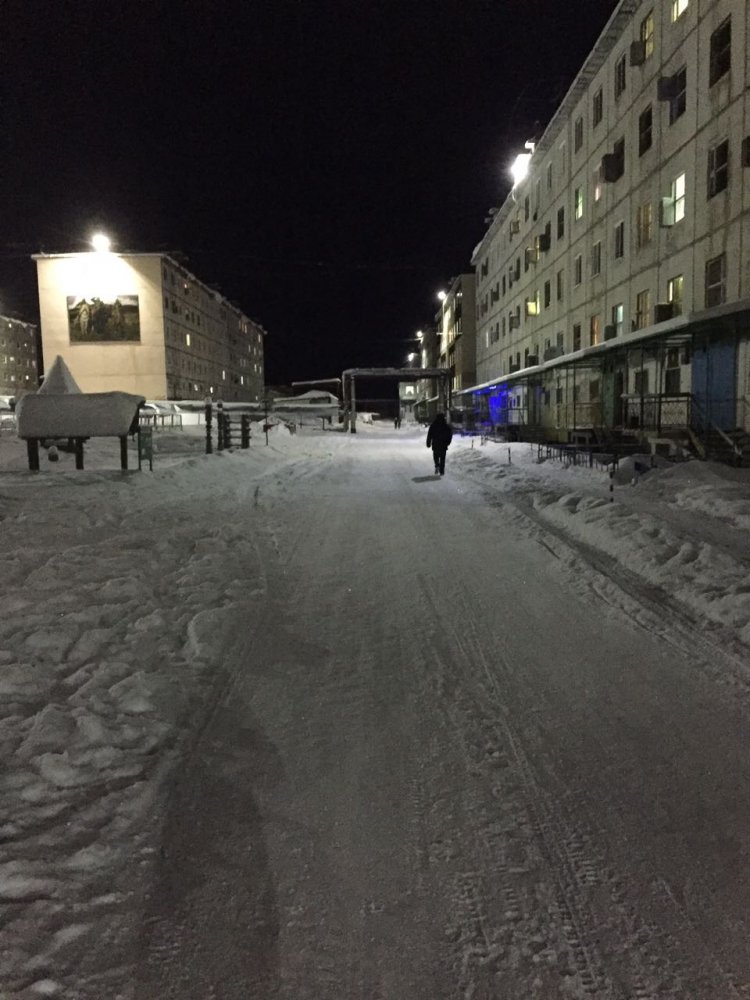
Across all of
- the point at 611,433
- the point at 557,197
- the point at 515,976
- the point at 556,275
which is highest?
the point at 557,197

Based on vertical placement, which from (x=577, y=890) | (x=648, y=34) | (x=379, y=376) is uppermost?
(x=648, y=34)

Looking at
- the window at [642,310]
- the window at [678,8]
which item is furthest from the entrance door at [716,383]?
the window at [678,8]

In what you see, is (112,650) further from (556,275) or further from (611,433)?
(556,275)

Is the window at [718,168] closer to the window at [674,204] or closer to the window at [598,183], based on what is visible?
Answer: the window at [674,204]

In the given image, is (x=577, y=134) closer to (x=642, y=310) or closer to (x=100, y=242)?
(x=642, y=310)

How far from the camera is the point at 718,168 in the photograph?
20125 mm

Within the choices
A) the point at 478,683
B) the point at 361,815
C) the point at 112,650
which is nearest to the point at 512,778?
the point at 361,815

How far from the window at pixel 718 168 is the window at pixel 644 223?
428 cm

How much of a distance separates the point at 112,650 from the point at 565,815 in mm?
3521

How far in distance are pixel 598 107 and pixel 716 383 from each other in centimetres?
1720

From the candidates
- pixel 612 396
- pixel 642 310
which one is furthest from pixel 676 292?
pixel 612 396

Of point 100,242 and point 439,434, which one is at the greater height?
point 100,242

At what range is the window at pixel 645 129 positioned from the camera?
24853 mm

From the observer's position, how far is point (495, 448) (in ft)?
94.1
